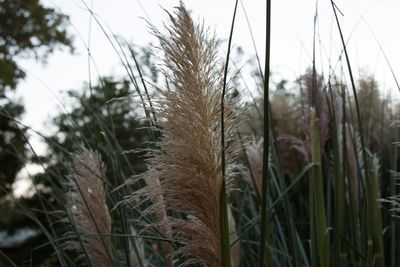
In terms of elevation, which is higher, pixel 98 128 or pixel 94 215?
pixel 98 128

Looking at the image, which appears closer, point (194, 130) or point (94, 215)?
point (194, 130)

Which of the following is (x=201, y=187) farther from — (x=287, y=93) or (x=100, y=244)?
(x=287, y=93)

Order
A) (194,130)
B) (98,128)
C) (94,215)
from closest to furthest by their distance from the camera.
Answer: (194,130) < (94,215) < (98,128)

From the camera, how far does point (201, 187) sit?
4.17 feet

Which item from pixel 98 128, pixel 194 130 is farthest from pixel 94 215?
pixel 194 130

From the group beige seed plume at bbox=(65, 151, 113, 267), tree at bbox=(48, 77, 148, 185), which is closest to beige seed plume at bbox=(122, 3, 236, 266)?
tree at bbox=(48, 77, 148, 185)

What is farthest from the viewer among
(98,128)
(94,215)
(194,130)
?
(98,128)

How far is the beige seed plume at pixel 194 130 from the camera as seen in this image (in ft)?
4.13

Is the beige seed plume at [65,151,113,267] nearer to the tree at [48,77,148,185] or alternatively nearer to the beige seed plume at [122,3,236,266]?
the tree at [48,77,148,185]

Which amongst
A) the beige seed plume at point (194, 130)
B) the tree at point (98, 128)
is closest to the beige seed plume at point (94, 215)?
the tree at point (98, 128)

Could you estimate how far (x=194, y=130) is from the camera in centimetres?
126

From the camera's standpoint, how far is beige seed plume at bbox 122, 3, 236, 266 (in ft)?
4.13

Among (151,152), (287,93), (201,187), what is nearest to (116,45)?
(151,152)

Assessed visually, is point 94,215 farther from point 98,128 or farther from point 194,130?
point 194,130
